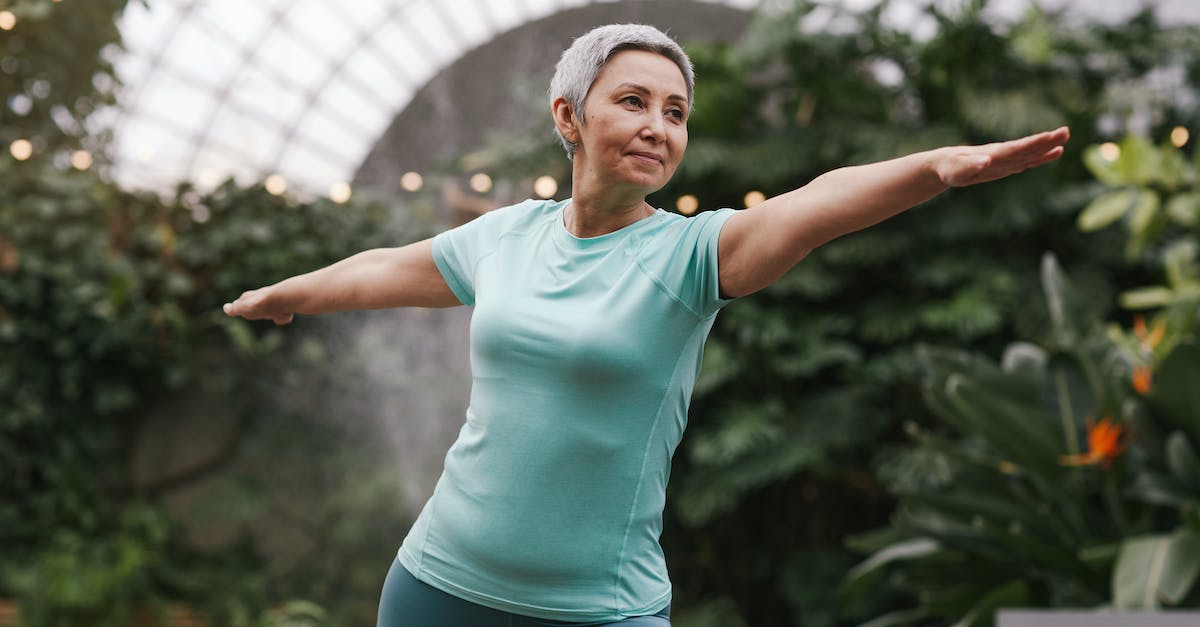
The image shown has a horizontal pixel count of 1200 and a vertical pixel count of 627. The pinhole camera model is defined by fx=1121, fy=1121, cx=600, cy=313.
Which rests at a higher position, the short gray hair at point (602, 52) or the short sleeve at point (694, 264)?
the short gray hair at point (602, 52)

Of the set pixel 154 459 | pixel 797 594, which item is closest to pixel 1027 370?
pixel 797 594

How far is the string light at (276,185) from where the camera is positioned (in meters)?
5.85

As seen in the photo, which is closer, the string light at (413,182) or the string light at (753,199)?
the string light at (753,199)

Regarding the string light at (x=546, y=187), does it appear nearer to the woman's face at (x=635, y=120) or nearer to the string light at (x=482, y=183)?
the string light at (x=482, y=183)

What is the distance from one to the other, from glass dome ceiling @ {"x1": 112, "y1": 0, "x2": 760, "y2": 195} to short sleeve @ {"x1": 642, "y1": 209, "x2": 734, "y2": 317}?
21.4 ft

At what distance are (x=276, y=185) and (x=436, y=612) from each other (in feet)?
17.3

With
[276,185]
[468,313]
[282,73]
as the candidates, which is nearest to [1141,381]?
[468,313]

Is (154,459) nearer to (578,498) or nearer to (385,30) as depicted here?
(385,30)

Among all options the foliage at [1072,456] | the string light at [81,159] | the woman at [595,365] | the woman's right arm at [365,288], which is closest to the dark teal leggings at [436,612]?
the woman at [595,365]

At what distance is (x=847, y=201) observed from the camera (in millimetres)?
846

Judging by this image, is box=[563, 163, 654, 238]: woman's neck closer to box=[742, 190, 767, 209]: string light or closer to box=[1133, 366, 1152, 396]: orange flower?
box=[742, 190, 767, 209]: string light

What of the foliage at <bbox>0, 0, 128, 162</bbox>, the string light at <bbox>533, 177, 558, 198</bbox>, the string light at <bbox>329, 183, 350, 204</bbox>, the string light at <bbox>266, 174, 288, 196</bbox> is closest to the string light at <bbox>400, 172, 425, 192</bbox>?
the string light at <bbox>329, 183, 350, 204</bbox>

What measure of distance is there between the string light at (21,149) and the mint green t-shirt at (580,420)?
17.0 feet

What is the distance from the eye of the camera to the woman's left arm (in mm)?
803
